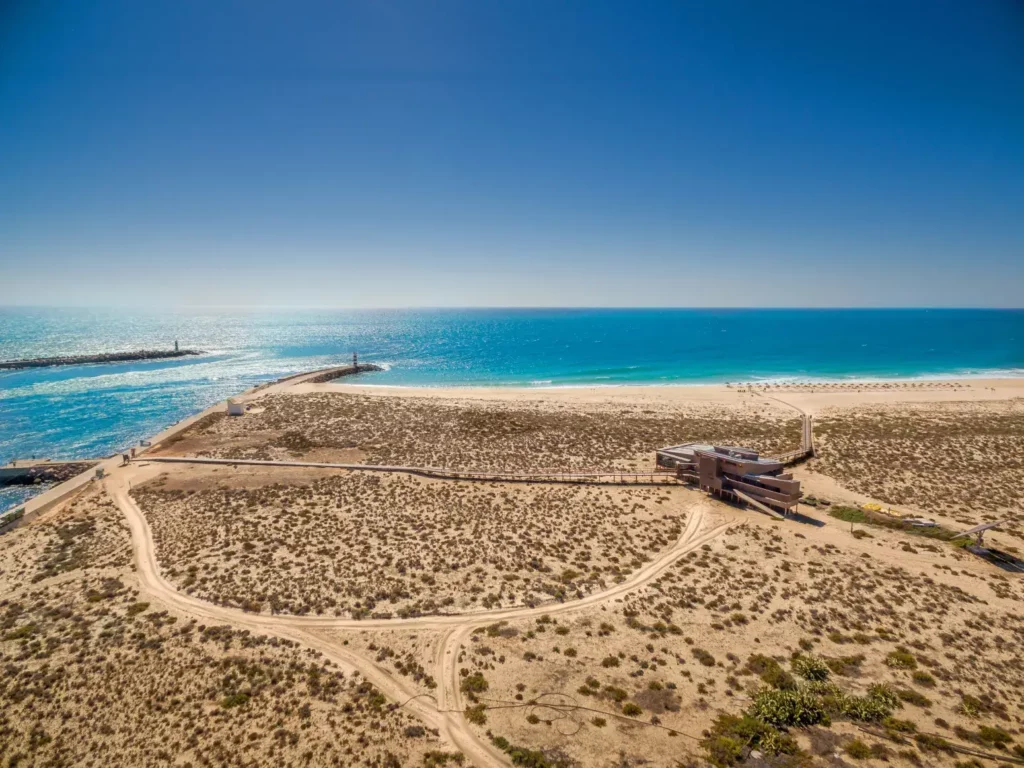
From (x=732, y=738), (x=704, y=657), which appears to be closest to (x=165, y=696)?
(x=732, y=738)

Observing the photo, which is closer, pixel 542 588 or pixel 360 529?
pixel 542 588

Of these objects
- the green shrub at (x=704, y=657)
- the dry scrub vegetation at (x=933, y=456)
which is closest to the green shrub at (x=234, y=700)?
the green shrub at (x=704, y=657)

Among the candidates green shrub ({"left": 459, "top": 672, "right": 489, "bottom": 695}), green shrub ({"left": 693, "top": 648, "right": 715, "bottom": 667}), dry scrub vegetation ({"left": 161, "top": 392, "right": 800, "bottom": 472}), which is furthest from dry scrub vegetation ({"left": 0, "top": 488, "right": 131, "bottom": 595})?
green shrub ({"left": 693, "top": 648, "right": 715, "bottom": 667})

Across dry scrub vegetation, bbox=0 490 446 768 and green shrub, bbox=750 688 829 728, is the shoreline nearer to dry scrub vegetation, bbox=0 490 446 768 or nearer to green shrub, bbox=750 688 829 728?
dry scrub vegetation, bbox=0 490 446 768

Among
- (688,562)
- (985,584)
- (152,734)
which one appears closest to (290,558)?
(152,734)

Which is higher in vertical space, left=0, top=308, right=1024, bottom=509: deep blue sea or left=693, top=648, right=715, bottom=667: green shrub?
left=0, top=308, right=1024, bottom=509: deep blue sea

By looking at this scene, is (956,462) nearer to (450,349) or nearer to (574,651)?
(574,651)
